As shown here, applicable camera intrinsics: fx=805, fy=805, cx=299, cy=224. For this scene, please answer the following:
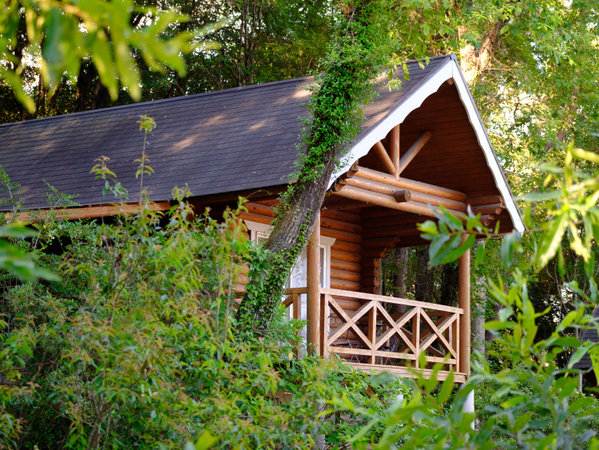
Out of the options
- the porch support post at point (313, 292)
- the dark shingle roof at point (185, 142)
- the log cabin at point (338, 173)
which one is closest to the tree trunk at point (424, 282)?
the log cabin at point (338, 173)

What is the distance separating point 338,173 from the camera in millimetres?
9258

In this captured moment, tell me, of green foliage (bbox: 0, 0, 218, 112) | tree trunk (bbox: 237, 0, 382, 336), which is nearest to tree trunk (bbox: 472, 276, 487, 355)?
tree trunk (bbox: 237, 0, 382, 336)

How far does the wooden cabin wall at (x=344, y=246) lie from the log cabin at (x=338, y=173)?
28mm

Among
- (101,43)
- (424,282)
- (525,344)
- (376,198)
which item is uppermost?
(376,198)

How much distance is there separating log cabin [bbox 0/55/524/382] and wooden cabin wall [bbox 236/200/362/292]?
3 cm

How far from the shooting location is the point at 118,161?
40.0 ft

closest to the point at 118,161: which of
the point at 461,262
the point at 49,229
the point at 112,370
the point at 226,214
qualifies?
the point at 49,229

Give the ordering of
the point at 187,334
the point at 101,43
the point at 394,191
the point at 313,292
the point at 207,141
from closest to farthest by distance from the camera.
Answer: the point at 101,43 < the point at 187,334 < the point at 313,292 < the point at 394,191 < the point at 207,141

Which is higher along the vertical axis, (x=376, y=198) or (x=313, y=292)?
(x=376, y=198)

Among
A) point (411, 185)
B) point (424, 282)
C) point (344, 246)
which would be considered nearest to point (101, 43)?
point (411, 185)

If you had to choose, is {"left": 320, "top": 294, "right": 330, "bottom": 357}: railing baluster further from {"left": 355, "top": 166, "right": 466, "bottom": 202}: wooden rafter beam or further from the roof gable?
{"left": 355, "top": 166, "right": 466, "bottom": 202}: wooden rafter beam

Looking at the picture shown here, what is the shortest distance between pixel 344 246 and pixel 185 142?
3349mm

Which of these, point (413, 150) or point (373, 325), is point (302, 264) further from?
point (413, 150)

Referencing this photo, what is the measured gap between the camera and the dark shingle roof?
10.3 m
